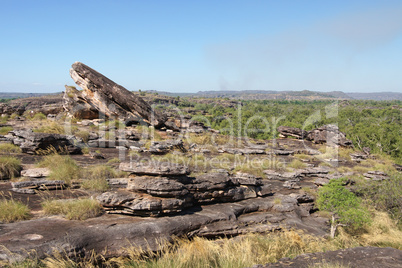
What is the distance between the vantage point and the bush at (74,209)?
5028 mm

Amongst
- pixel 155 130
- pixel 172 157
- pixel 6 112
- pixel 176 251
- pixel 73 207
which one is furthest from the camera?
pixel 6 112

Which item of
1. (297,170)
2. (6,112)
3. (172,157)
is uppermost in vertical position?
(6,112)

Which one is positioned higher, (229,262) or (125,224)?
(125,224)

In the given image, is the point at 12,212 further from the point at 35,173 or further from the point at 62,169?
the point at 35,173

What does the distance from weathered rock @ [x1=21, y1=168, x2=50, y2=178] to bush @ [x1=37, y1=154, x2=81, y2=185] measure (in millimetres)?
182

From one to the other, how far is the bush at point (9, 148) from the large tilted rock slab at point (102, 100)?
6968 mm

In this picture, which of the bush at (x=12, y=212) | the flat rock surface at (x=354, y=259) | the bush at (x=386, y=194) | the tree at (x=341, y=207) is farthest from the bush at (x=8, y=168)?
the bush at (x=386, y=194)

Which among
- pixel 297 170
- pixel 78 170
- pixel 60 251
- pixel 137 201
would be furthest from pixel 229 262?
pixel 297 170

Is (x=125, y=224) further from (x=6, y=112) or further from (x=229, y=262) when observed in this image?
(x=6, y=112)

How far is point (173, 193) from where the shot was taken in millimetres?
5695

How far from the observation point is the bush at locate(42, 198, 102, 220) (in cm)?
503

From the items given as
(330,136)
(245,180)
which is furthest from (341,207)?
(330,136)

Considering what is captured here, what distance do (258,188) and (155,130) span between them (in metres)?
10.6

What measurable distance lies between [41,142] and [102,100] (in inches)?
277
